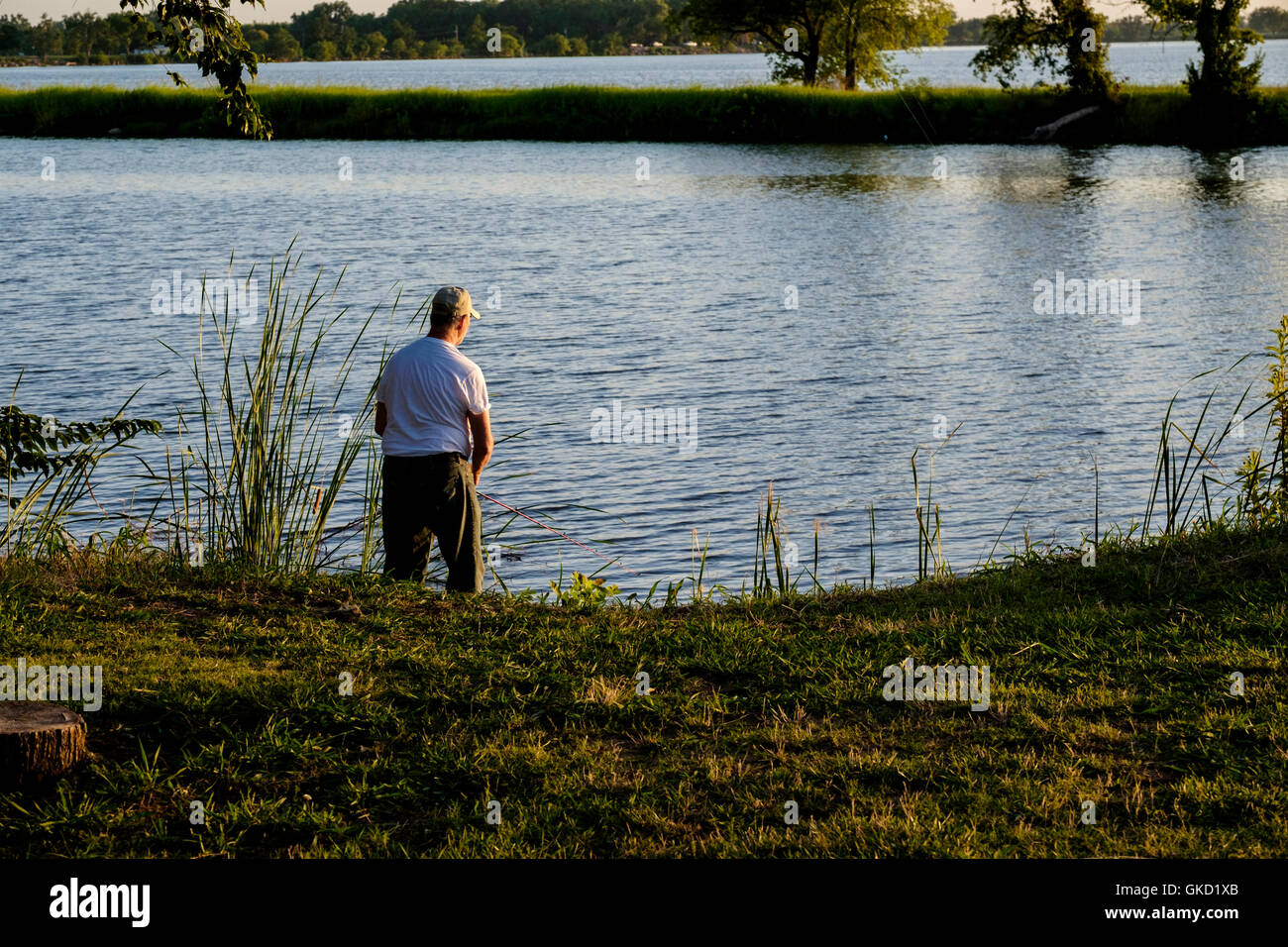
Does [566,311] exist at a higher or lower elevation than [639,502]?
higher

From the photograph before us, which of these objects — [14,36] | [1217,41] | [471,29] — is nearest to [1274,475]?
[14,36]

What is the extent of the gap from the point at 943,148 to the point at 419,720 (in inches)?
2044

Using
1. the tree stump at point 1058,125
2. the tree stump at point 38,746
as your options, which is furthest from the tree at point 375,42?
the tree stump at point 38,746

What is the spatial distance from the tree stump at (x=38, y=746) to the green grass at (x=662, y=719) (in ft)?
0.28

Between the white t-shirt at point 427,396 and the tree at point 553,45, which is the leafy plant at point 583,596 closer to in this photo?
the white t-shirt at point 427,396

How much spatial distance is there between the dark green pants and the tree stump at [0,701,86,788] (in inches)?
117

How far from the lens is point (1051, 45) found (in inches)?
2143

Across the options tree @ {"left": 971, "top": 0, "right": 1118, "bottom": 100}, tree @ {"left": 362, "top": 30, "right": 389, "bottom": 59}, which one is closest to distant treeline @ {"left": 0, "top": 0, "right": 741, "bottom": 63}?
tree @ {"left": 362, "top": 30, "right": 389, "bottom": 59}

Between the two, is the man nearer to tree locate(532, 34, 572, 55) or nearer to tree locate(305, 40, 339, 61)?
tree locate(305, 40, 339, 61)

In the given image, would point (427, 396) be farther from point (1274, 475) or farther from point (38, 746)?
point (1274, 475)

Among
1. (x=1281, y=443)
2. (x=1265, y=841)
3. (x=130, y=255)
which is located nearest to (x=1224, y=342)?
(x=1281, y=443)

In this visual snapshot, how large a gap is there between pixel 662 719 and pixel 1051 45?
5484cm
